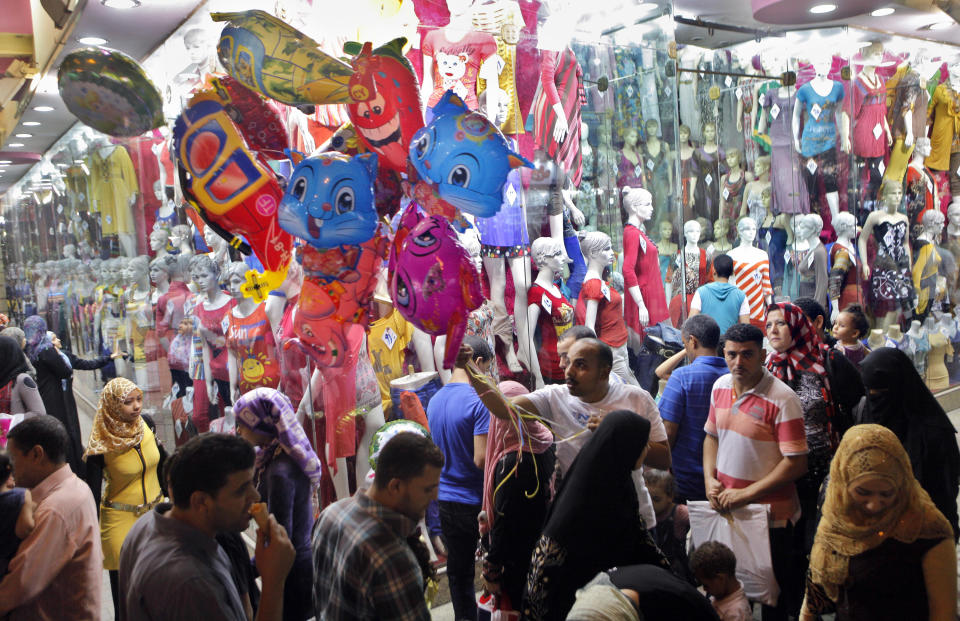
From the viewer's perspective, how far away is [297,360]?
303cm

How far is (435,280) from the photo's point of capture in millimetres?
2432

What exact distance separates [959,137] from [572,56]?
5.44 metres

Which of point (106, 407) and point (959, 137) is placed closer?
point (106, 407)

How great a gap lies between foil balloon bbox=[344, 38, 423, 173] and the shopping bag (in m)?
1.69

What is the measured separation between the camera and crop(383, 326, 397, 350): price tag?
3012 millimetres

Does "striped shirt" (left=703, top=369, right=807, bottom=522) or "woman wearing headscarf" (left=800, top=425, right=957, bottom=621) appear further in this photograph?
"striped shirt" (left=703, top=369, right=807, bottom=522)

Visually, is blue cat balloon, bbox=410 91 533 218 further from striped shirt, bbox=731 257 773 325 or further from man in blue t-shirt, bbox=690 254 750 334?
striped shirt, bbox=731 257 773 325

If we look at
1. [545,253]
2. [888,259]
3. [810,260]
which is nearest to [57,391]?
[545,253]

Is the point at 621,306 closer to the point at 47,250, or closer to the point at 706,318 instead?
the point at 706,318

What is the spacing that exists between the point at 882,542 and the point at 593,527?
754 millimetres

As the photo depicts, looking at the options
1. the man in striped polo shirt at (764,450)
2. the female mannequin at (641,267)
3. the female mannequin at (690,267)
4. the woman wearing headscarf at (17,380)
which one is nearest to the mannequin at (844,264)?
the female mannequin at (690,267)

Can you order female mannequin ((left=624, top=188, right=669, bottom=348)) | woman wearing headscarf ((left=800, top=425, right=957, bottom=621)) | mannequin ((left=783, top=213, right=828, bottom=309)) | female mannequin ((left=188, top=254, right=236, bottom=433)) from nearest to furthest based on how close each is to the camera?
1. woman wearing headscarf ((left=800, top=425, right=957, bottom=621))
2. female mannequin ((left=188, top=254, right=236, bottom=433))
3. female mannequin ((left=624, top=188, right=669, bottom=348))
4. mannequin ((left=783, top=213, right=828, bottom=309))

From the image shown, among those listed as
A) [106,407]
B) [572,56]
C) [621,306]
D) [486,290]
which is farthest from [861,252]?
[106,407]

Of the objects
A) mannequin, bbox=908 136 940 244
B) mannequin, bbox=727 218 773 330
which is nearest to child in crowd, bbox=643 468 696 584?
mannequin, bbox=727 218 773 330
